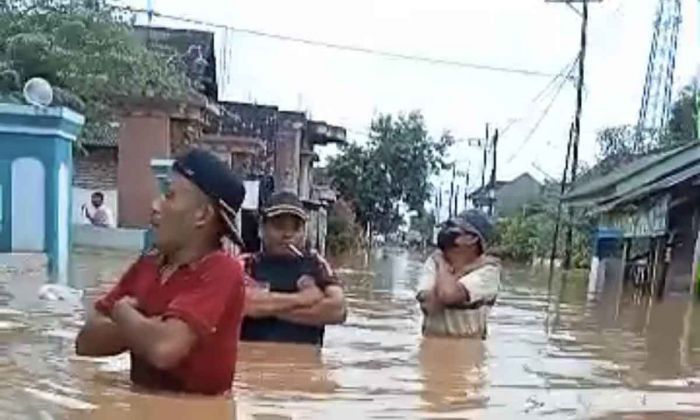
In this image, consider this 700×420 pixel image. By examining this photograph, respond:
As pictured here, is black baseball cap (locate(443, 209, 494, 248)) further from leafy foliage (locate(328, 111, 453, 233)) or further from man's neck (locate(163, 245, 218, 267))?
leafy foliage (locate(328, 111, 453, 233))

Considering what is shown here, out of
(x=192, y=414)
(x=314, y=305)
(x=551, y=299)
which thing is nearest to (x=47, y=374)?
(x=314, y=305)

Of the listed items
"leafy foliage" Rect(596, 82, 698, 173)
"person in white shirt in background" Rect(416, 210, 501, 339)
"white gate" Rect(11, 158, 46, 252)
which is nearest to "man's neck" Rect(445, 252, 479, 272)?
"person in white shirt in background" Rect(416, 210, 501, 339)

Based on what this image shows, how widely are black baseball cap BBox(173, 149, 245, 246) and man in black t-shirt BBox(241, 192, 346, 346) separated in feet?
7.41

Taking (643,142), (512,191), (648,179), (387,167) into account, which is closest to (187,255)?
(648,179)

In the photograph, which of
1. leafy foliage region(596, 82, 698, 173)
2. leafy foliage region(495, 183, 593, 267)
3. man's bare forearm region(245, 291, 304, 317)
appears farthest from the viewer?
leafy foliage region(495, 183, 593, 267)

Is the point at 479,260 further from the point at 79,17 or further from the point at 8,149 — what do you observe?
the point at 79,17

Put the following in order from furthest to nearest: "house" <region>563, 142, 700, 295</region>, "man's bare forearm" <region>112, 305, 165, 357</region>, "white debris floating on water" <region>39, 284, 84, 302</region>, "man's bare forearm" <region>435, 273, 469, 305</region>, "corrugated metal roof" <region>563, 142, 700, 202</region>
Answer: "corrugated metal roof" <region>563, 142, 700, 202</region>, "house" <region>563, 142, 700, 295</region>, "white debris floating on water" <region>39, 284, 84, 302</region>, "man's bare forearm" <region>435, 273, 469, 305</region>, "man's bare forearm" <region>112, 305, 165, 357</region>

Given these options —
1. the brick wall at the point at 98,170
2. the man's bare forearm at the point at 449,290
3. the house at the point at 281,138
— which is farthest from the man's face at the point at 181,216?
the house at the point at 281,138

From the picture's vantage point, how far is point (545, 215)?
5100 centimetres

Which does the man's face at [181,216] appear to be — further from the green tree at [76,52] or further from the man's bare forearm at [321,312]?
the green tree at [76,52]

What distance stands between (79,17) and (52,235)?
24.2ft

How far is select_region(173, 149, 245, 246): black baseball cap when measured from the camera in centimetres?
396

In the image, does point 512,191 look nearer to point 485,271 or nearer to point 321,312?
point 485,271

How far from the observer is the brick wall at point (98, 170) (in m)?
29.3
